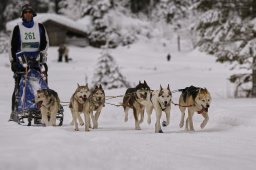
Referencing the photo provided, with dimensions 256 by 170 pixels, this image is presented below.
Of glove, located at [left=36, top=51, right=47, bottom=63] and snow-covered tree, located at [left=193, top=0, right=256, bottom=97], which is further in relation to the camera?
snow-covered tree, located at [left=193, top=0, right=256, bottom=97]

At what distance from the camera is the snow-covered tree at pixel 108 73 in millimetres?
23516

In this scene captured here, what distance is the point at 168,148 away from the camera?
23.5 ft

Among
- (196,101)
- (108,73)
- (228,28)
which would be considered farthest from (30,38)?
(108,73)

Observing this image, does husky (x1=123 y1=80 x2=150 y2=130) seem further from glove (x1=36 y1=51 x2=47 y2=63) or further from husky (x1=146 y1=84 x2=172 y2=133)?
glove (x1=36 y1=51 x2=47 y2=63)

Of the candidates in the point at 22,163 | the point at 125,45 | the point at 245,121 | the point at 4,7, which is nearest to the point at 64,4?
the point at 4,7

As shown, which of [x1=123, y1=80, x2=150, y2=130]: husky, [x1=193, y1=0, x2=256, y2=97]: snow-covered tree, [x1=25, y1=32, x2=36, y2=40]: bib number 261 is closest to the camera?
[x1=123, y1=80, x2=150, y2=130]: husky

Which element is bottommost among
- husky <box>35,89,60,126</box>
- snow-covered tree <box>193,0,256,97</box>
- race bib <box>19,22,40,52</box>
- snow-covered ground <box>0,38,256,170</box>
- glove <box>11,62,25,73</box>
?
snow-covered ground <box>0,38,256,170</box>

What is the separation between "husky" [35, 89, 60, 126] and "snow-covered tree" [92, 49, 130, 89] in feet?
45.9

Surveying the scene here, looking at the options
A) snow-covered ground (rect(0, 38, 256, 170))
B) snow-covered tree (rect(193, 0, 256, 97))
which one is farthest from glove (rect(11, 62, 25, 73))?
snow-covered tree (rect(193, 0, 256, 97))

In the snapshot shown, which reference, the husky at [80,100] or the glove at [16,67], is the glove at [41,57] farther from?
the husky at [80,100]

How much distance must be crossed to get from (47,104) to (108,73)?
47.7ft

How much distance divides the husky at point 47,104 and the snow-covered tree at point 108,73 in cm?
1398

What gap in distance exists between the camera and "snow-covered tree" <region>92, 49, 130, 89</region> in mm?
23516

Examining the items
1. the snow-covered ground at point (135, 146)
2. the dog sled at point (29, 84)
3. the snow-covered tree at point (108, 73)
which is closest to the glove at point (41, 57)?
the dog sled at point (29, 84)
